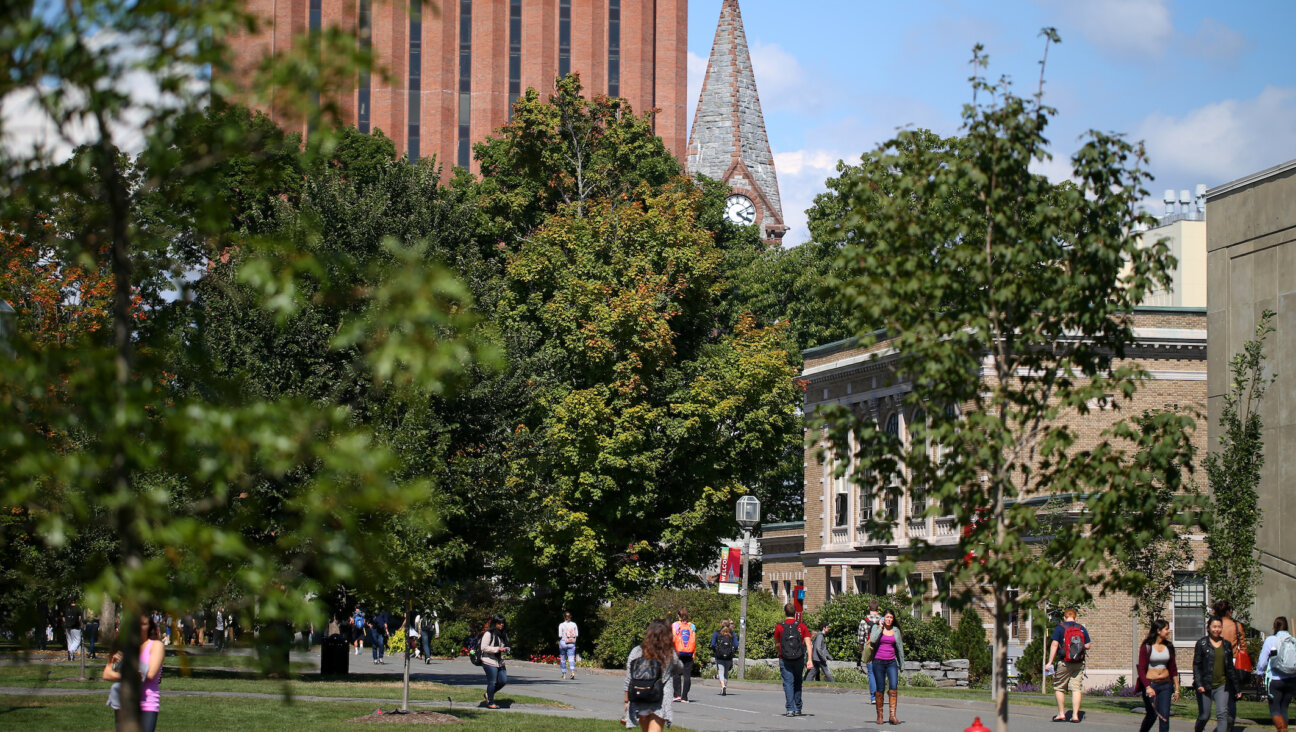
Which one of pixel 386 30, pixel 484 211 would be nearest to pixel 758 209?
pixel 386 30

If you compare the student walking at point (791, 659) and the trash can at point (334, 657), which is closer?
the student walking at point (791, 659)

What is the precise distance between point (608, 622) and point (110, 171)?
35.9 metres

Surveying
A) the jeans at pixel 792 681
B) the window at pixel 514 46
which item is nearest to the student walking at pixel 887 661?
the jeans at pixel 792 681

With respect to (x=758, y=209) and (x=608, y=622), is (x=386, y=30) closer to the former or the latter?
(x=758, y=209)

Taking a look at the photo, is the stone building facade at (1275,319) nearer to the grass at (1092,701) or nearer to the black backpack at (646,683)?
the grass at (1092,701)

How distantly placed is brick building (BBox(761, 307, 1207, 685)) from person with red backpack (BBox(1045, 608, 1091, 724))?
9931 mm

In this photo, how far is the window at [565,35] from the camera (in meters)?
106

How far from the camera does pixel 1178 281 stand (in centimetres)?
6906

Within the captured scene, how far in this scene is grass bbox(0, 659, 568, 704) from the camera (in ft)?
85.2

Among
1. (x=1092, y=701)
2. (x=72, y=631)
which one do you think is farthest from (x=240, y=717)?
(x=72, y=631)

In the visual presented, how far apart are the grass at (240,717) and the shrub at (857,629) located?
15.7m

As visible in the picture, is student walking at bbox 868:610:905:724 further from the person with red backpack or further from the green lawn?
the green lawn

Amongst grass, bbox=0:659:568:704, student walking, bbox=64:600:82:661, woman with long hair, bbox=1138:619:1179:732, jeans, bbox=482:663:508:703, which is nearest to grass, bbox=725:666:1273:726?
woman with long hair, bbox=1138:619:1179:732

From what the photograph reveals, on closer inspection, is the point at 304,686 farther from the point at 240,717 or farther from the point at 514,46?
the point at 514,46
